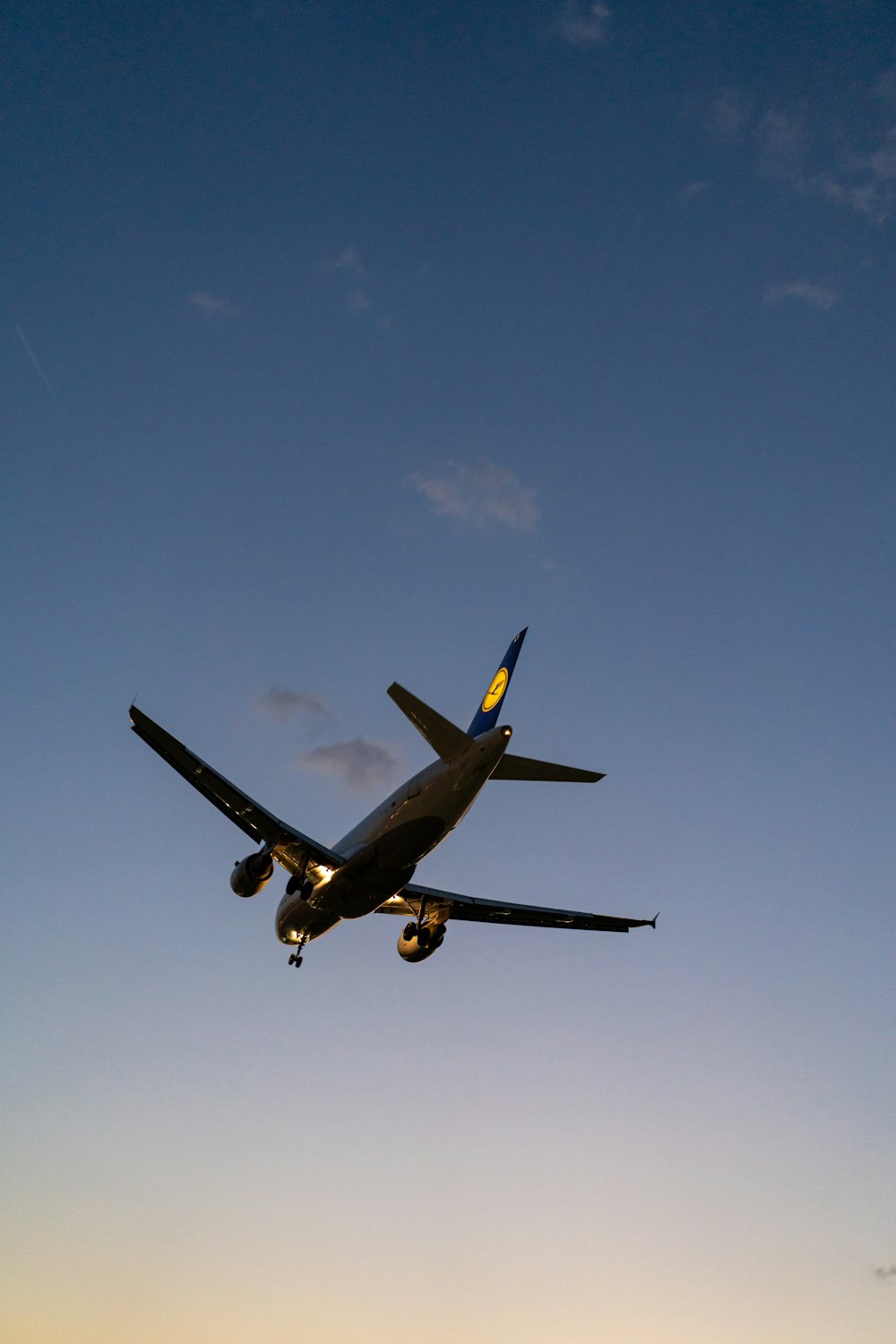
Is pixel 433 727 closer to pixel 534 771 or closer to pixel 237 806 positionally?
pixel 534 771

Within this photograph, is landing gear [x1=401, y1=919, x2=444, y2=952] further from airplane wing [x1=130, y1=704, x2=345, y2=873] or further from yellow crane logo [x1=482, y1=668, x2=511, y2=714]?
yellow crane logo [x1=482, y1=668, x2=511, y2=714]

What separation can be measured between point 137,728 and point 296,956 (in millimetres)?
9980

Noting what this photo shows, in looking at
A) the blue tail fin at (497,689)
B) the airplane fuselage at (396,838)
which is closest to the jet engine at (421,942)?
the airplane fuselage at (396,838)

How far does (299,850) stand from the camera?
108ft

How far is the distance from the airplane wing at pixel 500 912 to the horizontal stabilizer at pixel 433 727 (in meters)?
10.4

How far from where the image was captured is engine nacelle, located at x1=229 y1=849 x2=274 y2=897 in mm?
32188

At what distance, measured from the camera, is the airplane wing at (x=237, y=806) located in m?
30.0

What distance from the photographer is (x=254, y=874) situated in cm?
3222

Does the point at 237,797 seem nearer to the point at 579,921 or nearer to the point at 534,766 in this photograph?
the point at 534,766

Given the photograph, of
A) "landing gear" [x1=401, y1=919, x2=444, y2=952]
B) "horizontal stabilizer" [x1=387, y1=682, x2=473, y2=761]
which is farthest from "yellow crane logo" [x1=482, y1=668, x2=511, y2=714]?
"landing gear" [x1=401, y1=919, x2=444, y2=952]

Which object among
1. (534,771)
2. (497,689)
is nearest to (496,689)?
(497,689)

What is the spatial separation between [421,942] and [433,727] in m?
11.8

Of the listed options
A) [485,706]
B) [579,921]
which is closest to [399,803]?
[485,706]

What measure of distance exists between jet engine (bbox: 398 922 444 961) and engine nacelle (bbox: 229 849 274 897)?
20.6 ft
